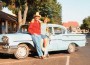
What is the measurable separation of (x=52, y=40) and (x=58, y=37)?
18.8 inches

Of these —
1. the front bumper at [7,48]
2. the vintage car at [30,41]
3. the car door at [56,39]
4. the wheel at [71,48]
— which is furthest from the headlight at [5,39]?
the wheel at [71,48]

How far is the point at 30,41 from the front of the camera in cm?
1262

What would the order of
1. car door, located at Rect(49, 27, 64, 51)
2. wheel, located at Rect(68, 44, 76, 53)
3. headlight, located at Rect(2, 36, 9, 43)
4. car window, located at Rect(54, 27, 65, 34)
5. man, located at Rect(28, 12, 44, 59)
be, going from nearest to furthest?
1. headlight, located at Rect(2, 36, 9, 43)
2. man, located at Rect(28, 12, 44, 59)
3. car door, located at Rect(49, 27, 64, 51)
4. car window, located at Rect(54, 27, 65, 34)
5. wheel, located at Rect(68, 44, 76, 53)

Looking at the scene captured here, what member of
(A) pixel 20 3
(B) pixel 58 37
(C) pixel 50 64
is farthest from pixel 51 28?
(A) pixel 20 3

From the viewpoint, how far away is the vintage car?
39.2 ft

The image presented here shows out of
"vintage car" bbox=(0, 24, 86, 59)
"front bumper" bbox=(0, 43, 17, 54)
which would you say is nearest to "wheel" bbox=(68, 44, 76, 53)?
"vintage car" bbox=(0, 24, 86, 59)

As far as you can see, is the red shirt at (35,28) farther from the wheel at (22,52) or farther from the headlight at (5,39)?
the headlight at (5,39)

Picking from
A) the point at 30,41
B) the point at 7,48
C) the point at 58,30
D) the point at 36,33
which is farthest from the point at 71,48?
the point at 7,48

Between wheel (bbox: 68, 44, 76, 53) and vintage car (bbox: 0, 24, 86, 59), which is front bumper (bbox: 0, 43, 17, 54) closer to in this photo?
vintage car (bbox: 0, 24, 86, 59)

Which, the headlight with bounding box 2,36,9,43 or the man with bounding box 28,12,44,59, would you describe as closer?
the headlight with bounding box 2,36,9,43

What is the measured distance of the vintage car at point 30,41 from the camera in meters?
12.0

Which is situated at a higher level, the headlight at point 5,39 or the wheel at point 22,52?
the headlight at point 5,39

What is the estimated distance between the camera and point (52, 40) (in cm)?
1356

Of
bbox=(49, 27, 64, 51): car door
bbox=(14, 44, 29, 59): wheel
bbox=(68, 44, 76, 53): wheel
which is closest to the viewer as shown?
bbox=(14, 44, 29, 59): wheel
